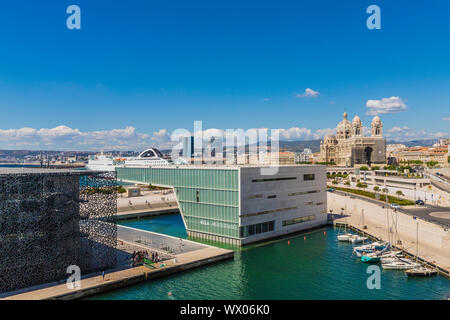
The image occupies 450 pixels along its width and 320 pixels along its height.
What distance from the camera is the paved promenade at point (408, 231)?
38.8 meters

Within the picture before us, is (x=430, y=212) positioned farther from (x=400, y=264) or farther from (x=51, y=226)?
(x=51, y=226)

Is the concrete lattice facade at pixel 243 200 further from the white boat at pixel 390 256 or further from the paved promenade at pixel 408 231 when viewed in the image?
the white boat at pixel 390 256

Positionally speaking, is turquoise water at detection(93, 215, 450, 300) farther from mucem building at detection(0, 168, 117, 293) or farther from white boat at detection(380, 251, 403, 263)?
mucem building at detection(0, 168, 117, 293)

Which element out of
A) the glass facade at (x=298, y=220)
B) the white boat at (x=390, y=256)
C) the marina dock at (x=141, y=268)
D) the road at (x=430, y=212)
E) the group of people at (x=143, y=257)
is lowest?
the white boat at (x=390, y=256)

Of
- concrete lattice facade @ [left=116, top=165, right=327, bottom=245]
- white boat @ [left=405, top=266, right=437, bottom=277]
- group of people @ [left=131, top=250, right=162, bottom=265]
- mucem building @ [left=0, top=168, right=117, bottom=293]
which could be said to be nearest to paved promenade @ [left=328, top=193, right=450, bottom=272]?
white boat @ [left=405, top=266, right=437, bottom=277]

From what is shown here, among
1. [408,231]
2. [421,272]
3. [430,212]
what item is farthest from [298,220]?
[430,212]

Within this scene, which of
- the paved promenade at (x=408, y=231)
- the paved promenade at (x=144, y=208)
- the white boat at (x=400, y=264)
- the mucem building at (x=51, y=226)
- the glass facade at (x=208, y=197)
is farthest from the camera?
the paved promenade at (x=144, y=208)

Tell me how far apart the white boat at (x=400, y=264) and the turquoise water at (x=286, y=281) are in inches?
33.4

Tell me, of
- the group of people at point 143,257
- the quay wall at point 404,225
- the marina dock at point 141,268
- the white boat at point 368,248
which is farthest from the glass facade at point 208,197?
the quay wall at point 404,225

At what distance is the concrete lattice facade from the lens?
143 ft

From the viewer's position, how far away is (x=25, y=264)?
1080 inches

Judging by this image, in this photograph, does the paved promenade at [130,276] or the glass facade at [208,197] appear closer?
the paved promenade at [130,276]
